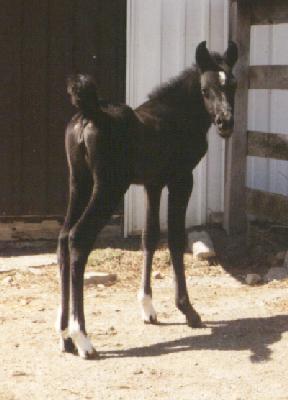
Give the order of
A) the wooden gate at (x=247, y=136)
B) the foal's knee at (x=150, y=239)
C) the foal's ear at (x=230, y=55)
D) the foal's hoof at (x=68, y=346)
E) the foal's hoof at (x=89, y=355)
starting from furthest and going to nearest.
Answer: the wooden gate at (x=247, y=136) → the foal's knee at (x=150, y=239) → the foal's ear at (x=230, y=55) → the foal's hoof at (x=68, y=346) → the foal's hoof at (x=89, y=355)

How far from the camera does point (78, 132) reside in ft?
18.8

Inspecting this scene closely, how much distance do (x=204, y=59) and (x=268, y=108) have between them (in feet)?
12.2

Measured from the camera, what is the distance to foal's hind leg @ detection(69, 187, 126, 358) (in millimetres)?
5582

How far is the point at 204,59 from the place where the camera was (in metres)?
6.03

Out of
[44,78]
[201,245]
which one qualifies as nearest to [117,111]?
[201,245]

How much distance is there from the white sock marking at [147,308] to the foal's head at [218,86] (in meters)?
1.37

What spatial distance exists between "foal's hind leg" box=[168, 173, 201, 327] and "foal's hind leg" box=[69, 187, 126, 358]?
84 cm

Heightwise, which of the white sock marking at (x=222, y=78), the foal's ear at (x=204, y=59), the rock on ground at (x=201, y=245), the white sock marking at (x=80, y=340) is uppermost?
the foal's ear at (x=204, y=59)

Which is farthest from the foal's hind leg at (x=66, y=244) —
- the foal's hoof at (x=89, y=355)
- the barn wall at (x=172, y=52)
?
the barn wall at (x=172, y=52)

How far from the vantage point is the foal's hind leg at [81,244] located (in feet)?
18.3

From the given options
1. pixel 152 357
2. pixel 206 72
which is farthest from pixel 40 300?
pixel 206 72

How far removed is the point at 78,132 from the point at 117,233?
12.5ft

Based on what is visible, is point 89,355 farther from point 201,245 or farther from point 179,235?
point 201,245

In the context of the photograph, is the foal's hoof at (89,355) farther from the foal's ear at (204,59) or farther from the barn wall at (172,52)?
the barn wall at (172,52)
